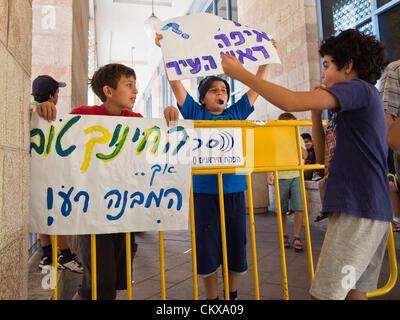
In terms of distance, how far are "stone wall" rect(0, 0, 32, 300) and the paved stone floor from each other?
0.70 metres

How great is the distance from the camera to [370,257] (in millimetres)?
1321

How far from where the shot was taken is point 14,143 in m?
1.29

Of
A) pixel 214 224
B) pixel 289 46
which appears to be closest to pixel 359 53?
pixel 214 224

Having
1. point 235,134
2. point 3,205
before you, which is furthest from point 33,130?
point 235,134

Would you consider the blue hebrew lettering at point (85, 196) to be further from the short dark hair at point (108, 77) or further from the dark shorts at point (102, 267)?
the short dark hair at point (108, 77)

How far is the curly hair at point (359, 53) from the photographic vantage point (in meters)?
1.42

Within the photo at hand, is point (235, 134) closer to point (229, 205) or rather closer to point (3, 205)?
point (229, 205)

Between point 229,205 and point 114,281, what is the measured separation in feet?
2.59

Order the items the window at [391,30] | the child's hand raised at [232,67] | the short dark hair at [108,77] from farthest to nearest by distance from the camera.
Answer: the window at [391,30]
the short dark hair at [108,77]
the child's hand raised at [232,67]

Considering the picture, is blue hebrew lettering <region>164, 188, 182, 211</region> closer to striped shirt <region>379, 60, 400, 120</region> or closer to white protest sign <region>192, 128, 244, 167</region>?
white protest sign <region>192, 128, 244, 167</region>

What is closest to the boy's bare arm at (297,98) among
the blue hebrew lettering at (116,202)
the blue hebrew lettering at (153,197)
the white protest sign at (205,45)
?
the white protest sign at (205,45)

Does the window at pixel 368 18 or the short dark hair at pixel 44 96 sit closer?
the short dark hair at pixel 44 96

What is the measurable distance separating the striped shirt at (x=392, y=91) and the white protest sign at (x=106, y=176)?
→ 1658 mm

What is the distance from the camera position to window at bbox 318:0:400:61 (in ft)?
A: 14.1
